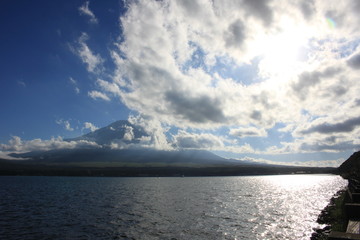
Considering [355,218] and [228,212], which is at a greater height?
Result: [355,218]

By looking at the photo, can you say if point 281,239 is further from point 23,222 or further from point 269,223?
point 23,222

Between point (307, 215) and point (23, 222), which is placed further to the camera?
point (307, 215)

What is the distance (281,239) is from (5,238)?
45796mm

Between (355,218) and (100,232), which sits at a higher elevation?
(355,218)

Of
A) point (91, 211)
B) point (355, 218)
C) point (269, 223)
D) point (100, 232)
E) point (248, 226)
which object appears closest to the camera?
point (355, 218)

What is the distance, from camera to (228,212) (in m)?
68.3

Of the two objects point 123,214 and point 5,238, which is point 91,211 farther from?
point 5,238

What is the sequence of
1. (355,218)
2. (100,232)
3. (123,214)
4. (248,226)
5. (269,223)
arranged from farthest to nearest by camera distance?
(123,214) < (269,223) < (248,226) < (100,232) < (355,218)

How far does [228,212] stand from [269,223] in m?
15.0

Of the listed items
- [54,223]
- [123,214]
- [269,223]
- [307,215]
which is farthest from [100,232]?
[307,215]

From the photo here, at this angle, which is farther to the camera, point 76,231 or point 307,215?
point 307,215

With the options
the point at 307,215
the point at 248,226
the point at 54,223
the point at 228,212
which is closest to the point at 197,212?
the point at 228,212

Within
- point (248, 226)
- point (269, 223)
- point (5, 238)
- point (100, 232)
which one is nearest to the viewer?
point (5, 238)

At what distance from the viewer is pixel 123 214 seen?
2542 inches
